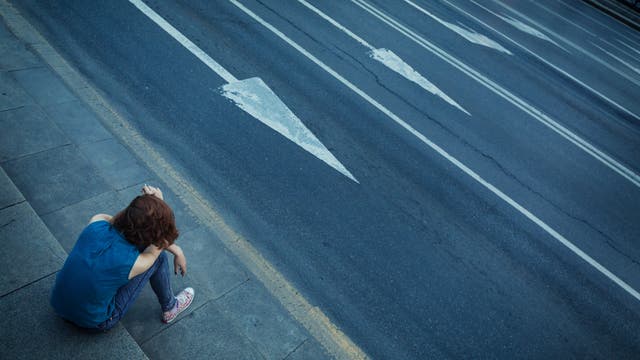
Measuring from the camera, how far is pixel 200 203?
4.81 m

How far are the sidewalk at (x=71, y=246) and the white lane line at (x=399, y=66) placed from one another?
5860mm

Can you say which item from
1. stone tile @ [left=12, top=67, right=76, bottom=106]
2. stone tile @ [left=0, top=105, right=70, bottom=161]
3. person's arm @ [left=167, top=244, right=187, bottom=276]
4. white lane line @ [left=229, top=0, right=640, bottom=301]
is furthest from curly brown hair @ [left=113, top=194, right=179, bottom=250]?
white lane line @ [left=229, top=0, right=640, bottom=301]

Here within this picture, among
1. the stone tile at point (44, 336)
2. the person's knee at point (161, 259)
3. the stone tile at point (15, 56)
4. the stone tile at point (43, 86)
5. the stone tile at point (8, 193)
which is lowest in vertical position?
the stone tile at point (44, 336)

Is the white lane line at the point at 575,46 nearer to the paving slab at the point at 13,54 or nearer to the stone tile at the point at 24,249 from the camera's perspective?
the paving slab at the point at 13,54

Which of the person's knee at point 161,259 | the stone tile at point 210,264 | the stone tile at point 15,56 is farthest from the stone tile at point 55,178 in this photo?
the stone tile at point 15,56

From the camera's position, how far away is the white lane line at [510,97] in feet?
28.2

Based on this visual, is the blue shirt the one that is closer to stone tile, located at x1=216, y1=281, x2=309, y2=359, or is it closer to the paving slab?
stone tile, located at x1=216, y1=281, x2=309, y2=359

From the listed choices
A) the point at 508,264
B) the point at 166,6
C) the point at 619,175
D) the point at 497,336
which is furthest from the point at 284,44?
the point at 619,175

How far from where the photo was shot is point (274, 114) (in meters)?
6.45

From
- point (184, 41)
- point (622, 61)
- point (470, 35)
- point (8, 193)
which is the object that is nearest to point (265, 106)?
point (184, 41)

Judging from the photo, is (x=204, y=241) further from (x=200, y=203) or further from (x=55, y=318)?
(x=55, y=318)

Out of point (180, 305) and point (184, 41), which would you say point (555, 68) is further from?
point (180, 305)

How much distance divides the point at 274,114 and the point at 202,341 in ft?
12.7

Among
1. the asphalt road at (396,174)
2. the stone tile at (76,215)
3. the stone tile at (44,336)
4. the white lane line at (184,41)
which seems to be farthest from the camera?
the white lane line at (184,41)
